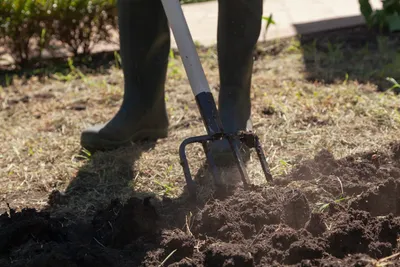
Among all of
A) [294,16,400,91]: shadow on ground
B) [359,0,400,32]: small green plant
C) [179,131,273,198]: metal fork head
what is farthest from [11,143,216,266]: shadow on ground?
[359,0,400,32]: small green plant

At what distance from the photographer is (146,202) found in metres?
2.46

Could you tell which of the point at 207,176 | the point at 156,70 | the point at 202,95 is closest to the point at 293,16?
the point at 156,70

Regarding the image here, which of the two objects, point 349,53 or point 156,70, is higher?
point 156,70

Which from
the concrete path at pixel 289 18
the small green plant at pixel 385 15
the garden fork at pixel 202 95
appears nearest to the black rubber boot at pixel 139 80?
the garden fork at pixel 202 95

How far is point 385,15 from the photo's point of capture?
4812 millimetres

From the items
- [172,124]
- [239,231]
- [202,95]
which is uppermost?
[202,95]

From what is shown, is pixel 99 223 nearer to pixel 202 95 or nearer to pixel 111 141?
pixel 202 95

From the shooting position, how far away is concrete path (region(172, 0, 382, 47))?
525 centimetres

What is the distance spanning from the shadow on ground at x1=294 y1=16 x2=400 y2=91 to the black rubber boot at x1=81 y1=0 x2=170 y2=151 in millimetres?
1200

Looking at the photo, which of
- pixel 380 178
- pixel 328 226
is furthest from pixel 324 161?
pixel 328 226

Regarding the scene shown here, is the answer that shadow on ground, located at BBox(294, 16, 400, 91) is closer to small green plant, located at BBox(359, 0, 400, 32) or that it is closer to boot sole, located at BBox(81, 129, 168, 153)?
small green plant, located at BBox(359, 0, 400, 32)

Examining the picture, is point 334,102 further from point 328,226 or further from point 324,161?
point 328,226

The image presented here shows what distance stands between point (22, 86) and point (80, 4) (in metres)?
0.70

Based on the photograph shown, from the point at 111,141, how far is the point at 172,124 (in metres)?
0.44
